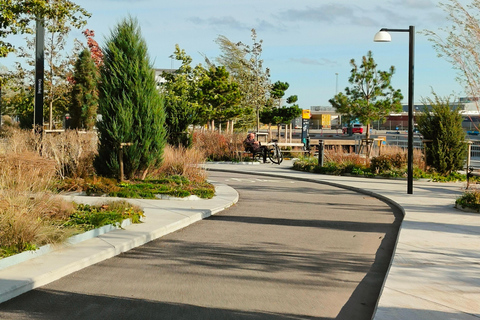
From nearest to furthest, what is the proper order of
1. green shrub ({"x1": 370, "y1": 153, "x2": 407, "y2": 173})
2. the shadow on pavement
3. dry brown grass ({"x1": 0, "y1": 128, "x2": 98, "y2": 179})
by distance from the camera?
the shadow on pavement, dry brown grass ({"x1": 0, "y1": 128, "x2": 98, "y2": 179}), green shrub ({"x1": 370, "y1": 153, "x2": 407, "y2": 173})

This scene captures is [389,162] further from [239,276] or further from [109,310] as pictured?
[109,310]

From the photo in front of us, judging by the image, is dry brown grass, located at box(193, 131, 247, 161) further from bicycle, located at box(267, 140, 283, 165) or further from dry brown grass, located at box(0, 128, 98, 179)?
dry brown grass, located at box(0, 128, 98, 179)

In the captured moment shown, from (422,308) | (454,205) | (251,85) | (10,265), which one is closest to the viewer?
(422,308)

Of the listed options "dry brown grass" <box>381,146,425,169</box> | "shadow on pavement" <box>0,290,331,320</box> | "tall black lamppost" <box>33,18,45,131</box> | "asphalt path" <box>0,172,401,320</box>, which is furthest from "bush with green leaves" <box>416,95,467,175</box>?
"shadow on pavement" <box>0,290,331,320</box>

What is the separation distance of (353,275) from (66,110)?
42.0m

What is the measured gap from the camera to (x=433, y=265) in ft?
26.4

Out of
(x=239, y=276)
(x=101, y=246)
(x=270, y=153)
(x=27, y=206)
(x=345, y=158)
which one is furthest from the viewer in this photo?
(x=270, y=153)

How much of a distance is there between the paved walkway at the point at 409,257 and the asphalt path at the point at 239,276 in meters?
0.20

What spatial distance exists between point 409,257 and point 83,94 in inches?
1343

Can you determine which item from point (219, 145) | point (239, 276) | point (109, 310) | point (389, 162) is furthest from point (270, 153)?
point (109, 310)

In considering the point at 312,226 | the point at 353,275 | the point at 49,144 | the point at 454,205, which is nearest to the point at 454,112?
the point at 454,205

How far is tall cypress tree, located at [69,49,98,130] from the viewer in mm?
38562

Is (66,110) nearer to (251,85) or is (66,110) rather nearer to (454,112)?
(251,85)

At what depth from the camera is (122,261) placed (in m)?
8.31
